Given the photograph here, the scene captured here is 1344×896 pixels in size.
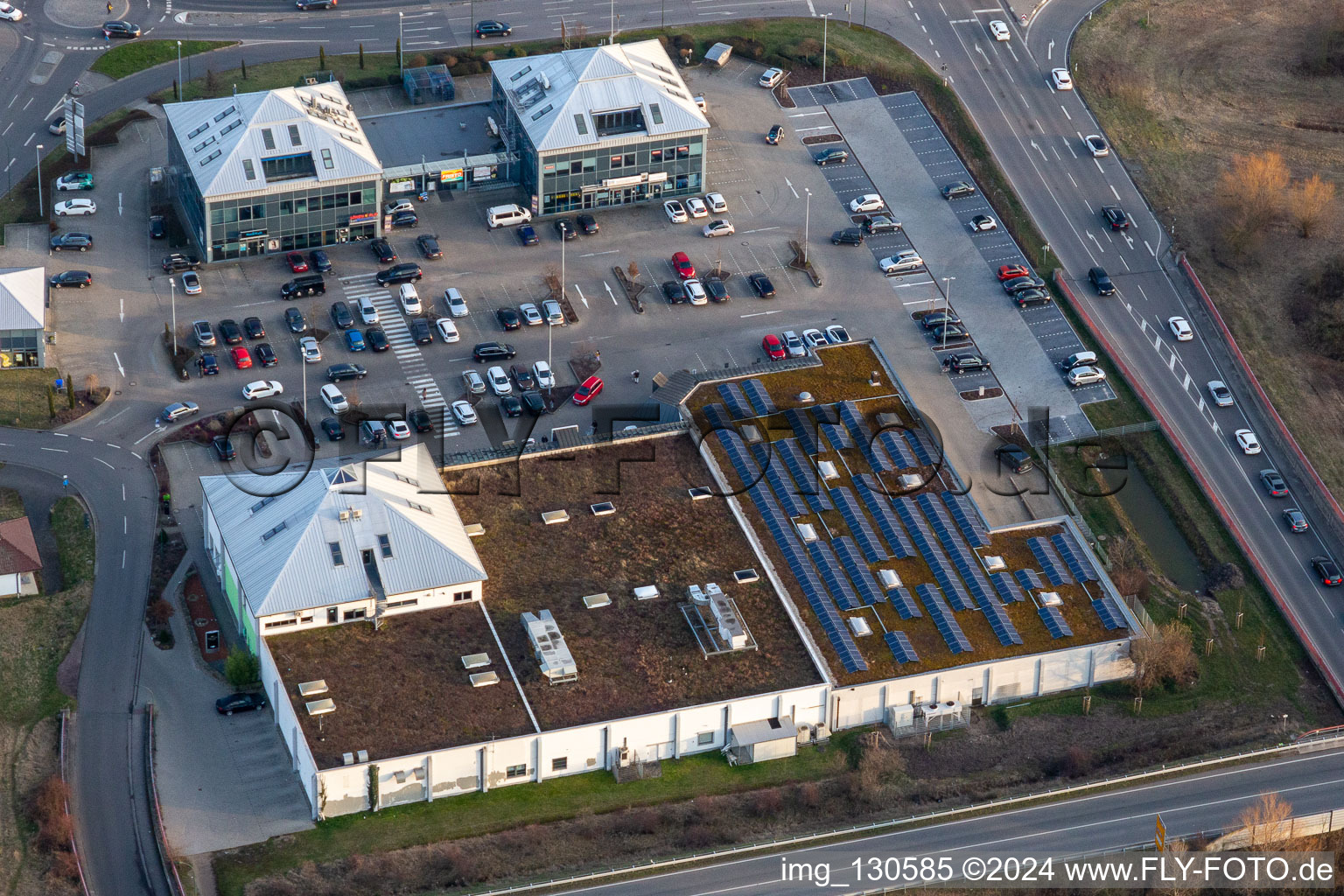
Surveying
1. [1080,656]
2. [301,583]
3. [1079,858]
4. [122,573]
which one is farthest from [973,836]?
[122,573]

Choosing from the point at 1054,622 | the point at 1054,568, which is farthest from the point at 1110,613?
the point at 1054,568

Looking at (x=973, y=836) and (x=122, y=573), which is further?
(x=122, y=573)

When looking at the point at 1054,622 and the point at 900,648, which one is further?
the point at 1054,622

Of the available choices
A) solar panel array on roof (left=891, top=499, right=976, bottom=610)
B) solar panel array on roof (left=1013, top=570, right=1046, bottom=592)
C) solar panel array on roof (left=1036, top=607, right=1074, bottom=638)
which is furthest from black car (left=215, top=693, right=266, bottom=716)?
solar panel array on roof (left=1036, top=607, right=1074, bottom=638)

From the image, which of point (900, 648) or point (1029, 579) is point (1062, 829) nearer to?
point (900, 648)

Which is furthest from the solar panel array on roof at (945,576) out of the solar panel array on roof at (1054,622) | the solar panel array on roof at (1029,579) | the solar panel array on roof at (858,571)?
the solar panel array on roof at (1054,622)

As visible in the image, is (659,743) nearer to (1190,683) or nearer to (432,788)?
(432,788)

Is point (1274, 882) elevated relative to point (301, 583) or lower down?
lower down
